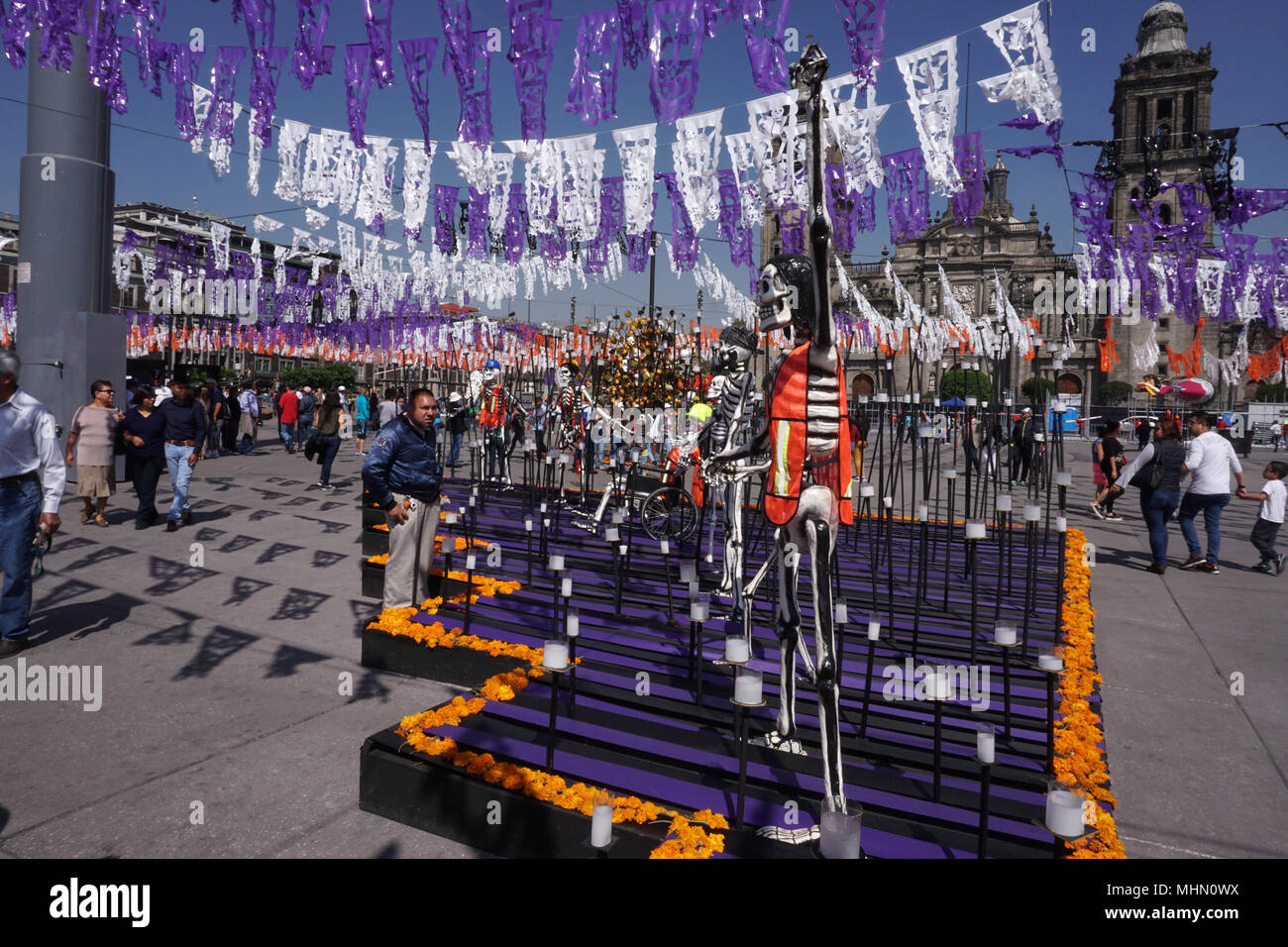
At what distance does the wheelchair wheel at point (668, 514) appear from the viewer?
9633mm

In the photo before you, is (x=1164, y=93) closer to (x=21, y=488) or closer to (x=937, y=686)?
(x=937, y=686)

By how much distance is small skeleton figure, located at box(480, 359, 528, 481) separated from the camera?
13297mm

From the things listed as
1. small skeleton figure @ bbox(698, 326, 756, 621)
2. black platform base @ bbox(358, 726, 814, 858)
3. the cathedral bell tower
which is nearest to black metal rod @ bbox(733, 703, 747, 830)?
black platform base @ bbox(358, 726, 814, 858)

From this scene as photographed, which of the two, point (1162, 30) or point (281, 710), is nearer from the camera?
point (281, 710)

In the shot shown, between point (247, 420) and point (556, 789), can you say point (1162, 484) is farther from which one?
point (247, 420)

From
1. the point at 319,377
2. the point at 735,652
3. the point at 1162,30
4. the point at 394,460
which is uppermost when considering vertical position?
the point at 1162,30

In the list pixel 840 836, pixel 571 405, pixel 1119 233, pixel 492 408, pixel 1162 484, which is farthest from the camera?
pixel 1119 233

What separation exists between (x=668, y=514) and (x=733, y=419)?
3.40 m

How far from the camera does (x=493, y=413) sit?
49.5 feet

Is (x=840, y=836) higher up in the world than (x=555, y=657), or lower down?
lower down

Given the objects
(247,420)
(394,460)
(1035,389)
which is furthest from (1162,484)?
(247,420)

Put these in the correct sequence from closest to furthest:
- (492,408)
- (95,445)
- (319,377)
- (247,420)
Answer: (95,445)
(492,408)
(247,420)
(319,377)

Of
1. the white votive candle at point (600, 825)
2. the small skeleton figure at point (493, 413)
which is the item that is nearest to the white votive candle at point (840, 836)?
the white votive candle at point (600, 825)
